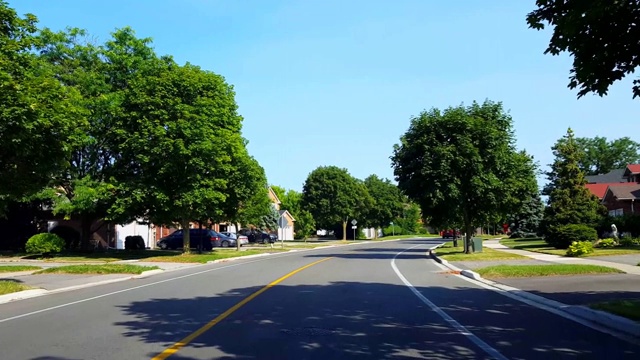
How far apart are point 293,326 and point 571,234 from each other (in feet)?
97.2

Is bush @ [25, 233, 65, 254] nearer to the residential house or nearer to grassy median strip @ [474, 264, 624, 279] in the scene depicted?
grassy median strip @ [474, 264, 624, 279]

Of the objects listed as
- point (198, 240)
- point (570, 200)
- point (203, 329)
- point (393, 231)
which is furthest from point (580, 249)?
point (393, 231)

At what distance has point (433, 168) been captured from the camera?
1247 inches

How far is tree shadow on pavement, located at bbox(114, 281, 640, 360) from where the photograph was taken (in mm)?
7988

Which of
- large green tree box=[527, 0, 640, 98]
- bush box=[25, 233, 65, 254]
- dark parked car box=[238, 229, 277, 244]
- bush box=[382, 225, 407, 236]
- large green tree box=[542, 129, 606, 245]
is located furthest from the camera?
bush box=[382, 225, 407, 236]

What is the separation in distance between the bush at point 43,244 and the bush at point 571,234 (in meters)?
30.1

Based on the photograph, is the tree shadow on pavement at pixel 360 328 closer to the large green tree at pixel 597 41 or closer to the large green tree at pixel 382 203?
the large green tree at pixel 597 41

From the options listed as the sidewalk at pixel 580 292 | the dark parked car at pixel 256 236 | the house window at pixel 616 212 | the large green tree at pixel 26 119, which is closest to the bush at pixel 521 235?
the house window at pixel 616 212

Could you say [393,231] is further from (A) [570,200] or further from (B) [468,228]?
(B) [468,228]

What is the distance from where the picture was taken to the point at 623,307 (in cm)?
1092

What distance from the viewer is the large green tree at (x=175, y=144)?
31266 mm

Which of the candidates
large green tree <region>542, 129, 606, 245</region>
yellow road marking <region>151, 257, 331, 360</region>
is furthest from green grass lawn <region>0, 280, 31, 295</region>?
large green tree <region>542, 129, 606, 245</region>

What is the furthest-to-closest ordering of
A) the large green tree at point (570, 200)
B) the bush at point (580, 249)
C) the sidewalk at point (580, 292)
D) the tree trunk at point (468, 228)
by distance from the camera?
the large green tree at point (570, 200), the tree trunk at point (468, 228), the bush at point (580, 249), the sidewalk at point (580, 292)

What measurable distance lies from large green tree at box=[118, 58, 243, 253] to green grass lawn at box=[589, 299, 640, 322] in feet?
75.9
